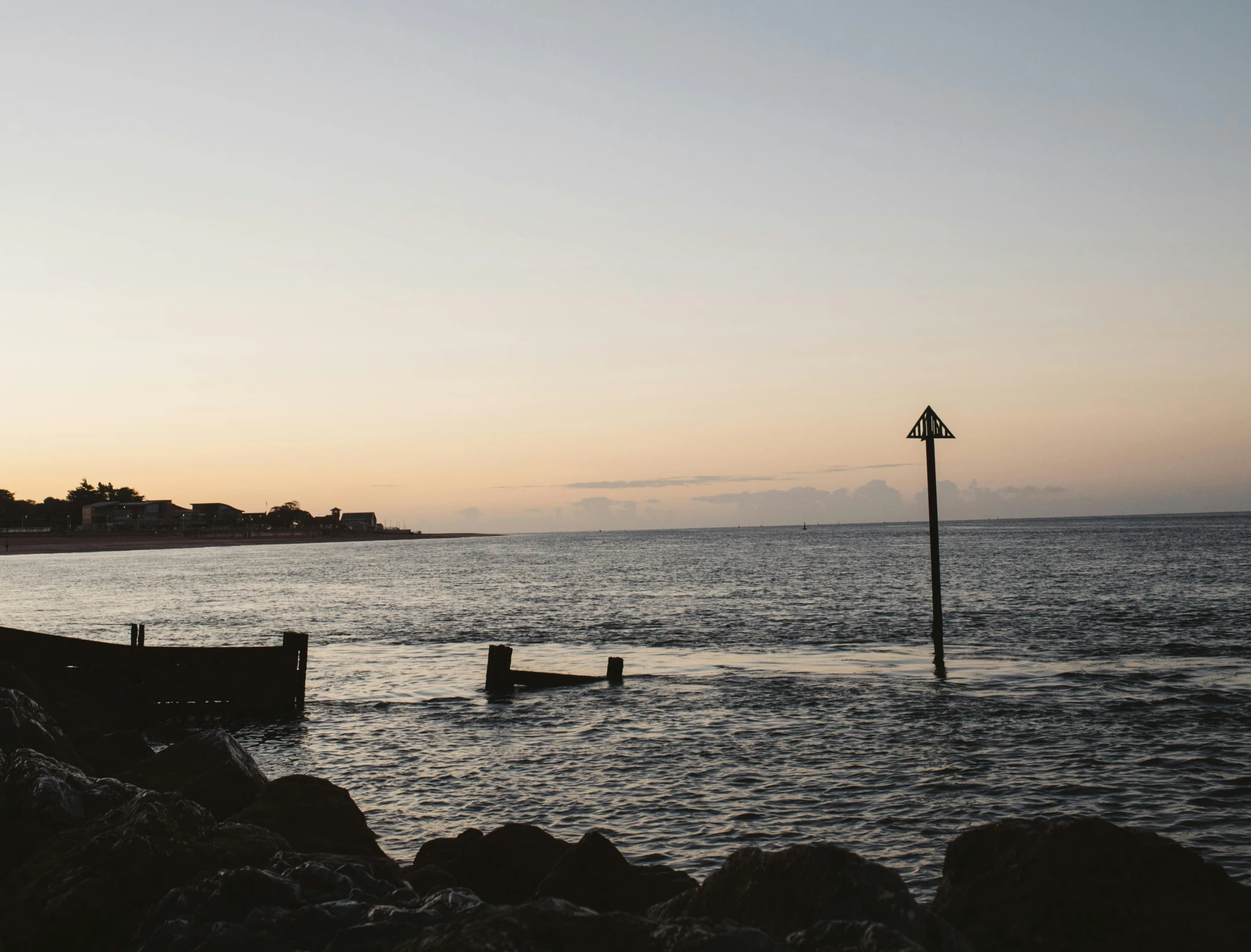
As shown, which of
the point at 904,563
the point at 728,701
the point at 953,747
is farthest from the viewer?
the point at 904,563

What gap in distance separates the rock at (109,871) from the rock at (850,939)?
423cm

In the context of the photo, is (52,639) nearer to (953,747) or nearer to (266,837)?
(266,837)

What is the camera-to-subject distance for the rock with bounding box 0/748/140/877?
7.16 meters

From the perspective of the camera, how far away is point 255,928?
5.39 m

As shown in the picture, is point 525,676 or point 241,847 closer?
point 241,847

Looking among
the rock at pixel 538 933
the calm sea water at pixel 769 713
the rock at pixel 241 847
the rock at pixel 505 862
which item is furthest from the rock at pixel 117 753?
the rock at pixel 538 933

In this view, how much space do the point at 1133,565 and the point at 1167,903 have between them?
79.2 metres

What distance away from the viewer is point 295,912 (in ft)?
18.0

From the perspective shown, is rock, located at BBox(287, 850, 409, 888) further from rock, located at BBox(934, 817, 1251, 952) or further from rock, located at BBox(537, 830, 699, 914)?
rock, located at BBox(934, 817, 1251, 952)

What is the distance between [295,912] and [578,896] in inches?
85.4

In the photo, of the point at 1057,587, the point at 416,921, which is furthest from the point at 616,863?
the point at 1057,587

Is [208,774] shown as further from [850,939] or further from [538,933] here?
[850,939]

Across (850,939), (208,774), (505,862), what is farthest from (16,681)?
(850,939)

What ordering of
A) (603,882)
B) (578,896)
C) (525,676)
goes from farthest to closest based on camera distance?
1. (525,676)
2. (603,882)
3. (578,896)
